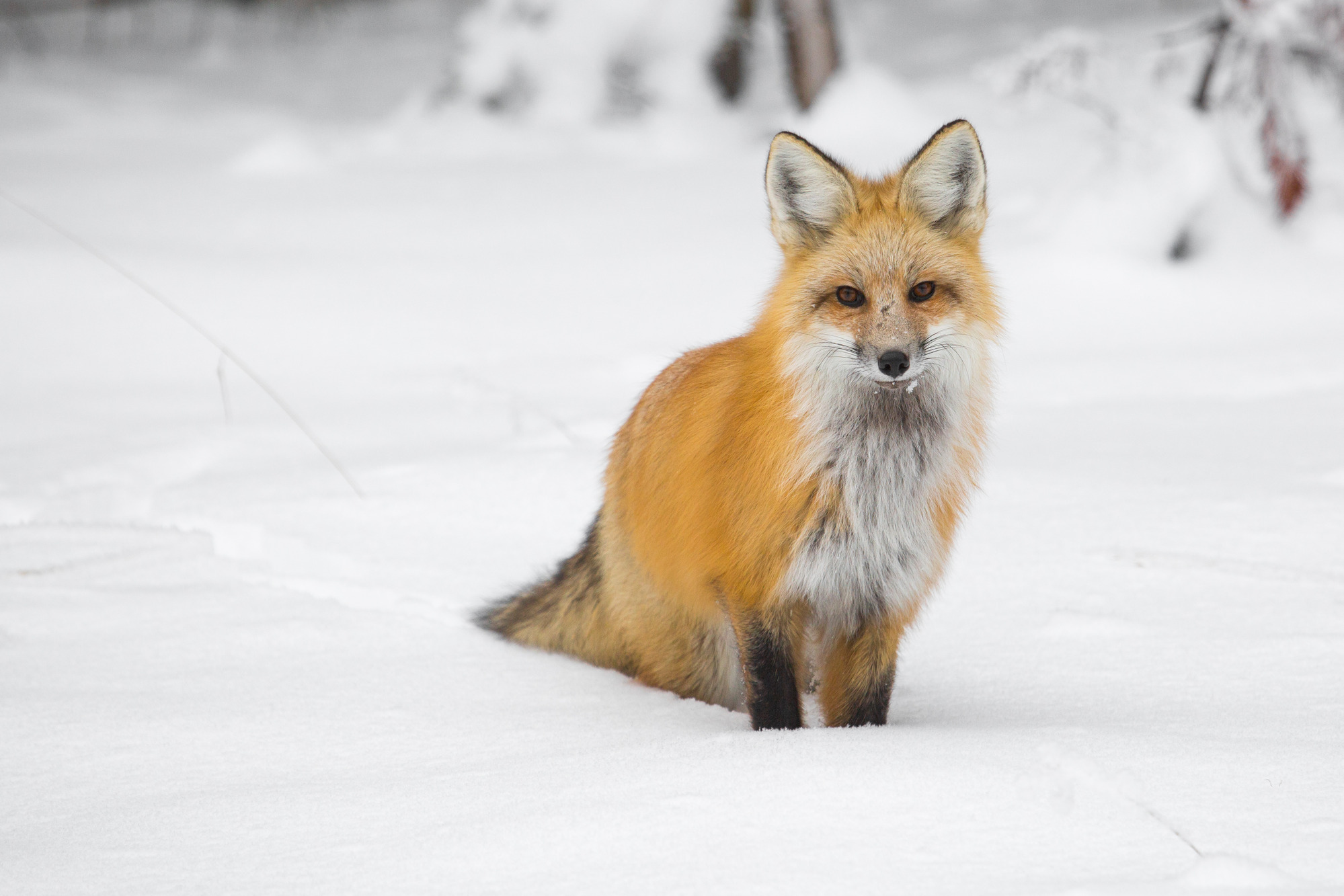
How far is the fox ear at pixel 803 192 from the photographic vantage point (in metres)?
2.41

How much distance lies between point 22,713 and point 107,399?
258 centimetres

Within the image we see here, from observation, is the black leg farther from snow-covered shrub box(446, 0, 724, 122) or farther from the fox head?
snow-covered shrub box(446, 0, 724, 122)

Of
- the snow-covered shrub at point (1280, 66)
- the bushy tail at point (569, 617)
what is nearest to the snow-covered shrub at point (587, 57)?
the snow-covered shrub at point (1280, 66)

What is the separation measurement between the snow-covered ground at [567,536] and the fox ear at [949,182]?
3.33 feet

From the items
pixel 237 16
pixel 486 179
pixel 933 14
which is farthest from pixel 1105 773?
pixel 237 16

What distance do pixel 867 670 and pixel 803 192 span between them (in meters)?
1.02

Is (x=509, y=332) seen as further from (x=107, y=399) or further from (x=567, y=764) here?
(x=567, y=764)

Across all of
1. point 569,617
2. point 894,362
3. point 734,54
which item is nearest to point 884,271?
point 894,362

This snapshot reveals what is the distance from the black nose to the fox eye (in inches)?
6.6

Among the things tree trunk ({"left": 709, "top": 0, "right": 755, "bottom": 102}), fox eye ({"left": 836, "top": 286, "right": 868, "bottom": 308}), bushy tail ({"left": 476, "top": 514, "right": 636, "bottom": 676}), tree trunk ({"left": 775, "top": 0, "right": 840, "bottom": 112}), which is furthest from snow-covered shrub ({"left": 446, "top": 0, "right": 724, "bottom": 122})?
fox eye ({"left": 836, "top": 286, "right": 868, "bottom": 308})

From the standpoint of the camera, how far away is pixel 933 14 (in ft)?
38.8

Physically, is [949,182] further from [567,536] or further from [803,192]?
[567,536]

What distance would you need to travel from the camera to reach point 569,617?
3.02 metres

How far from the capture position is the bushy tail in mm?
2957
